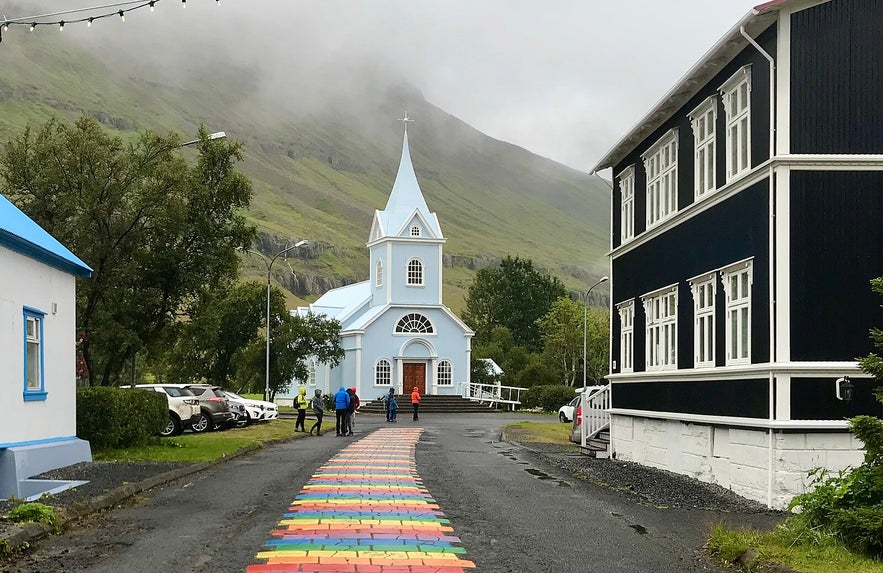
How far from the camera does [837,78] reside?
1683 cm

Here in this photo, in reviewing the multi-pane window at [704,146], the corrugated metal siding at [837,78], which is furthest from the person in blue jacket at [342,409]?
the corrugated metal siding at [837,78]

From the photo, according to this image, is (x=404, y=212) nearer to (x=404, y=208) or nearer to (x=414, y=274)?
(x=404, y=208)

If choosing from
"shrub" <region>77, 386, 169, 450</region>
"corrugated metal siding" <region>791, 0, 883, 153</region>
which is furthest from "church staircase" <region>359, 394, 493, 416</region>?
"corrugated metal siding" <region>791, 0, 883, 153</region>

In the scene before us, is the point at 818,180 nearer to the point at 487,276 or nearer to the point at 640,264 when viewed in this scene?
the point at 640,264

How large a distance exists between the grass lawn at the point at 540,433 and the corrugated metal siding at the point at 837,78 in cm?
1985

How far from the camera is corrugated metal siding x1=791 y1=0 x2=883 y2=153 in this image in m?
16.6

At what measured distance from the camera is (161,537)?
12562 mm

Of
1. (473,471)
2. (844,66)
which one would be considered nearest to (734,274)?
(844,66)

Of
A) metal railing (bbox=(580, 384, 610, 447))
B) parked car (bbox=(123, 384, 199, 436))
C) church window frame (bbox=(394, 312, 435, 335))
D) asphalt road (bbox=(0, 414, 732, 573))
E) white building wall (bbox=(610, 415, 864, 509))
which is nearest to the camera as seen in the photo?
asphalt road (bbox=(0, 414, 732, 573))

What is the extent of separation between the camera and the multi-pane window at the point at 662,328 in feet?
74.4

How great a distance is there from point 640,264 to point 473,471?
6.60m

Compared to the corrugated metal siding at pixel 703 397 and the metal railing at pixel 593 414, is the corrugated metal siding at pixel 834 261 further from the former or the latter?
the metal railing at pixel 593 414

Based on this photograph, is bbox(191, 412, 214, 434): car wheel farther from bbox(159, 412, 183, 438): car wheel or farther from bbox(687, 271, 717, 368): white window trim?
bbox(687, 271, 717, 368): white window trim

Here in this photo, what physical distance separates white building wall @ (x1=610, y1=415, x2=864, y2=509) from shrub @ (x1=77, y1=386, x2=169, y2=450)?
11.9m
